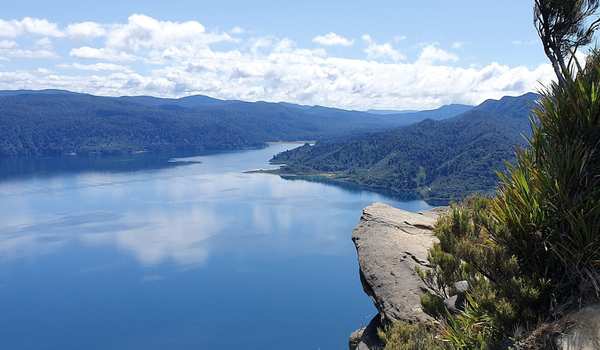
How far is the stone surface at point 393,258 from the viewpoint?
42.3 ft

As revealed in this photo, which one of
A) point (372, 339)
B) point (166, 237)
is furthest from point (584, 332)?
point (166, 237)

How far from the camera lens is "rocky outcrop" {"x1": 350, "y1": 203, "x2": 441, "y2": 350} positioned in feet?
42.4

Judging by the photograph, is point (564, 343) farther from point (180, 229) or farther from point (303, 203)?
point (303, 203)

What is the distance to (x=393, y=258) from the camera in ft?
50.1

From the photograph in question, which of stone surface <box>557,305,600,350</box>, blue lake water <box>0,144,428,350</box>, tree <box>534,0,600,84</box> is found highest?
tree <box>534,0,600,84</box>

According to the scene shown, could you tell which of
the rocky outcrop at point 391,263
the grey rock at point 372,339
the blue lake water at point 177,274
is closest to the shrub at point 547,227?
the rocky outcrop at point 391,263

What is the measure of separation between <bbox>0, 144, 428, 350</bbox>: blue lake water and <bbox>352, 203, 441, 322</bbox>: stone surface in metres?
42.3

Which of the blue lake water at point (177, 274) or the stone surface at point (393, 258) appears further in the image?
the blue lake water at point (177, 274)

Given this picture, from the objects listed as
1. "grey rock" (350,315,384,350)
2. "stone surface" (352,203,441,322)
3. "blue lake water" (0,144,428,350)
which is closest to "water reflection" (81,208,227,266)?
"blue lake water" (0,144,428,350)

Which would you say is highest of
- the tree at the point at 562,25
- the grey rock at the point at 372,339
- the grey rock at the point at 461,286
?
the tree at the point at 562,25

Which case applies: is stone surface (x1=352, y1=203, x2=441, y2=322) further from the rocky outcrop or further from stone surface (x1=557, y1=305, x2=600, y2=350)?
stone surface (x1=557, y1=305, x2=600, y2=350)

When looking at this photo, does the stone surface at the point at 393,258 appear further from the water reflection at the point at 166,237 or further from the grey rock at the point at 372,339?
the water reflection at the point at 166,237

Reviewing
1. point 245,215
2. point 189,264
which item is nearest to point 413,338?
point 189,264

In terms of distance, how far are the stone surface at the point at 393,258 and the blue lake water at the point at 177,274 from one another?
4233 centimetres
